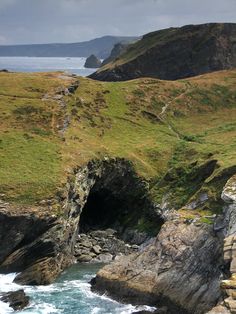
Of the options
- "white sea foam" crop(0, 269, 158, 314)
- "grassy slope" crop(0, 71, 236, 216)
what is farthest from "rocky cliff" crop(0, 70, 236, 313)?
"white sea foam" crop(0, 269, 158, 314)

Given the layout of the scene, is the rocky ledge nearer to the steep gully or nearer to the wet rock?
the wet rock

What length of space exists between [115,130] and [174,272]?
150 feet

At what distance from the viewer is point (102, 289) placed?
56219 mm

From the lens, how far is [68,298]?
55.4m

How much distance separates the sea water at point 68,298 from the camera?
51750 millimetres

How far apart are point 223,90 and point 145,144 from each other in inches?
1641

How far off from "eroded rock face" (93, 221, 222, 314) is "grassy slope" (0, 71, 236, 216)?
1426 cm

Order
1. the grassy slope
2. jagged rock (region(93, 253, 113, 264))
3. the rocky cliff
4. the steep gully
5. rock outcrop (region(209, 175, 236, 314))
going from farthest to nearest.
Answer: the grassy slope
jagged rock (region(93, 253, 113, 264))
the rocky cliff
the steep gully
rock outcrop (region(209, 175, 236, 314))

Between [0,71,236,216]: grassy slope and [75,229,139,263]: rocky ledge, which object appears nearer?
[75,229,139,263]: rocky ledge

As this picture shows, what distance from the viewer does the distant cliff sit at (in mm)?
190000

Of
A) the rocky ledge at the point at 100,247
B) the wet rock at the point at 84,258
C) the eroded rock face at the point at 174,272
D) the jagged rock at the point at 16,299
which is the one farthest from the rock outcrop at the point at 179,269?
the rocky ledge at the point at 100,247

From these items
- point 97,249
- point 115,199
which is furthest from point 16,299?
point 115,199

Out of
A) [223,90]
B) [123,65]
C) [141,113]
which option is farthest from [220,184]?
[123,65]

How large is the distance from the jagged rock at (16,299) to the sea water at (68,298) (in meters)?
0.57
